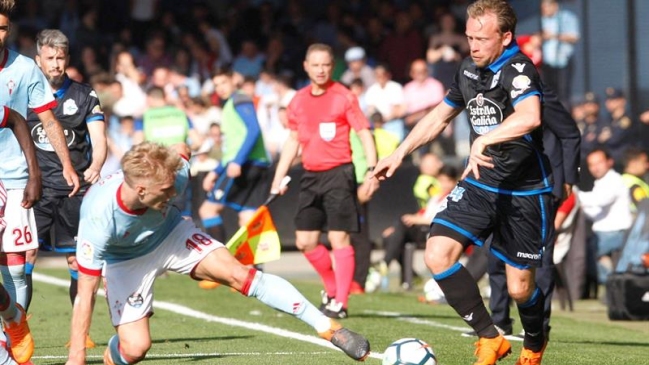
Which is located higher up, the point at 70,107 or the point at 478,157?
the point at 70,107

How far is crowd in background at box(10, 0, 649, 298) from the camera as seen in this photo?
19375mm

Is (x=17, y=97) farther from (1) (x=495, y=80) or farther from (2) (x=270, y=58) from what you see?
(2) (x=270, y=58)

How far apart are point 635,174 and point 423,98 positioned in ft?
15.3

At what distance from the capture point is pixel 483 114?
326 inches

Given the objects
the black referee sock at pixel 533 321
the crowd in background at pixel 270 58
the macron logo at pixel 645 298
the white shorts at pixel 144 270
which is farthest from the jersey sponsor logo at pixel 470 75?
the crowd in background at pixel 270 58

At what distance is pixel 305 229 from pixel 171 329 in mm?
1820

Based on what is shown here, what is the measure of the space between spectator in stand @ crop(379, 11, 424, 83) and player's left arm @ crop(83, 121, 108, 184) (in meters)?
13.6

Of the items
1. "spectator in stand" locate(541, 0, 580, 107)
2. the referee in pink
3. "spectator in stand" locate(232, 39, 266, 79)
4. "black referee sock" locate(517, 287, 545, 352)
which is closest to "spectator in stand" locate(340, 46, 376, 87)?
"spectator in stand" locate(232, 39, 266, 79)

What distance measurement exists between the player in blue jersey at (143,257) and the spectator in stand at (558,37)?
12021 mm

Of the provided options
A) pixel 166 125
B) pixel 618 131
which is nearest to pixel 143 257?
pixel 166 125

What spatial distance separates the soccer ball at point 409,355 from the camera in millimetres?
7707

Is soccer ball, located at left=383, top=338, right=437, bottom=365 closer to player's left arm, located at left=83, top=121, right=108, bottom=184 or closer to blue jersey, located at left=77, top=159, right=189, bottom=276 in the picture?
blue jersey, located at left=77, top=159, right=189, bottom=276

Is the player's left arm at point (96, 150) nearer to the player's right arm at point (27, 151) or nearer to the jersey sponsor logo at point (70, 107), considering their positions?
the jersey sponsor logo at point (70, 107)

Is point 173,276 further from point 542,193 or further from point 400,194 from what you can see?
point 542,193
